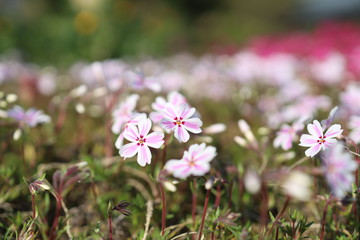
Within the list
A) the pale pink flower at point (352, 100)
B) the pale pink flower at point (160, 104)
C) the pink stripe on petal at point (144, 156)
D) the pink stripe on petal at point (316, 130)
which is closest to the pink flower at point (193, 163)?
the pink stripe on petal at point (144, 156)

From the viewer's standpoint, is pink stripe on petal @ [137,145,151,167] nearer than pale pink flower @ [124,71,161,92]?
Yes

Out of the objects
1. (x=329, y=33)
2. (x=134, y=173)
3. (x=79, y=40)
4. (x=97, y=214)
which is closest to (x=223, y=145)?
(x=134, y=173)

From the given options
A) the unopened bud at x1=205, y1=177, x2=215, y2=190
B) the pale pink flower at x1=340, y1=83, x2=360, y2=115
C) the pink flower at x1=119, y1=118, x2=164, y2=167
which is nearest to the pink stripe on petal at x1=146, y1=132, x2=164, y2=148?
the pink flower at x1=119, y1=118, x2=164, y2=167

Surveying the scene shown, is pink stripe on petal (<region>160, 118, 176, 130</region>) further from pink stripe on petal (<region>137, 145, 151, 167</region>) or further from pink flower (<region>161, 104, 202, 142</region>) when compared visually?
pink stripe on petal (<region>137, 145, 151, 167</region>)

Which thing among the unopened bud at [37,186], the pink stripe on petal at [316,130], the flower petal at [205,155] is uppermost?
the pink stripe on petal at [316,130]

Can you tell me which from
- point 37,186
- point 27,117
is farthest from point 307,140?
point 27,117

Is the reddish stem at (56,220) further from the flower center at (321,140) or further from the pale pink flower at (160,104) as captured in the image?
the flower center at (321,140)

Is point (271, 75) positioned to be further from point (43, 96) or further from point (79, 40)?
point (79, 40)
